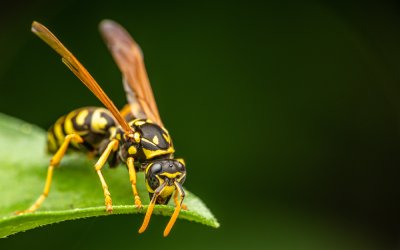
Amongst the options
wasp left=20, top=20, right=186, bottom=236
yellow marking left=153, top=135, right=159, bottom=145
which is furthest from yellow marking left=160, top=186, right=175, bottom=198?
yellow marking left=153, top=135, right=159, bottom=145

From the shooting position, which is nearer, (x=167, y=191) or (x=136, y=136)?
(x=167, y=191)

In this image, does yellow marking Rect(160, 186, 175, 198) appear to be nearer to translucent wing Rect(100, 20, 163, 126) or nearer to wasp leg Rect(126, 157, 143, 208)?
wasp leg Rect(126, 157, 143, 208)

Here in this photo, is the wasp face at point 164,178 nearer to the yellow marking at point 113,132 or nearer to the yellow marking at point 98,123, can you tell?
the yellow marking at point 113,132

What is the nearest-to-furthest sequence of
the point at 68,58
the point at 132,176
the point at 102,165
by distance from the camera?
the point at 68,58 → the point at 132,176 → the point at 102,165

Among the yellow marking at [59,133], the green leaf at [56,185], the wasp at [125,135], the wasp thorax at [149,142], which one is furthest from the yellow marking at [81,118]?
the wasp thorax at [149,142]

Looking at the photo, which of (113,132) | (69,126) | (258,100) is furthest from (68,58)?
(258,100)

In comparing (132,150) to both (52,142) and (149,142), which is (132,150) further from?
(52,142)

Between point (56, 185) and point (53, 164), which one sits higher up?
point (53, 164)
